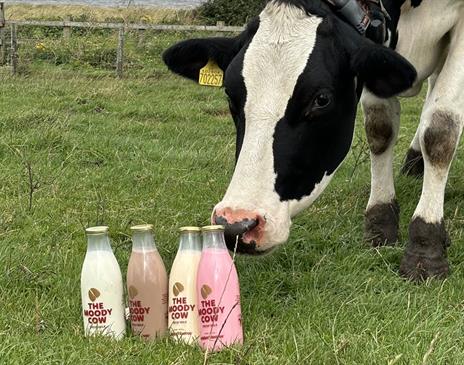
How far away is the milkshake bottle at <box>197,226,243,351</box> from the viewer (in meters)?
2.57

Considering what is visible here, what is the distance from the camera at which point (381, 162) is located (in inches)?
179

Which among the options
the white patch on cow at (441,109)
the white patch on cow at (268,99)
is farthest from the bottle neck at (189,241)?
the white patch on cow at (441,109)

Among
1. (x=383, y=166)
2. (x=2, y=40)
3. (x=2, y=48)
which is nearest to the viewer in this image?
(x=383, y=166)

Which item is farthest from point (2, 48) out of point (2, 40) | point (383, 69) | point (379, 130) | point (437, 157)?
point (383, 69)

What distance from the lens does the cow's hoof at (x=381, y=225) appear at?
414 cm

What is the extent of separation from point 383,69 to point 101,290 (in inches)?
61.5

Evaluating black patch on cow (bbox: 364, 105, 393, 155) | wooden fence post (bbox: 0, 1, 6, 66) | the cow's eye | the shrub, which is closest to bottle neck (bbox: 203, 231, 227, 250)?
the cow's eye

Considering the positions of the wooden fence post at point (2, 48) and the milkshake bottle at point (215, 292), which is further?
the wooden fence post at point (2, 48)

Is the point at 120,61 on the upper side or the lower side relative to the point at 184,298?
lower

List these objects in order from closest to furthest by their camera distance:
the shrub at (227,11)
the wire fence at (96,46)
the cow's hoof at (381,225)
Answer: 1. the cow's hoof at (381,225)
2. the wire fence at (96,46)
3. the shrub at (227,11)

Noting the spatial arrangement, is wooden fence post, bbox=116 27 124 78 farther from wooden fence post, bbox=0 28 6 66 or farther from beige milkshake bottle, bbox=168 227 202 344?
beige milkshake bottle, bbox=168 227 202 344

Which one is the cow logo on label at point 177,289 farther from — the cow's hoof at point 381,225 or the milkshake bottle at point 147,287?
the cow's hoof at point 381,225

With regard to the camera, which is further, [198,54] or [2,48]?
[2,48]

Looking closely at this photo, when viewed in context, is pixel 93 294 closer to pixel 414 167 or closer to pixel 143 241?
pixel 143 241
